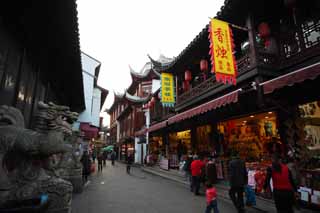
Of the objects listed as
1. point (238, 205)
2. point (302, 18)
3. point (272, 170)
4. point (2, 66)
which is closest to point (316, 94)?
point (302, 18)

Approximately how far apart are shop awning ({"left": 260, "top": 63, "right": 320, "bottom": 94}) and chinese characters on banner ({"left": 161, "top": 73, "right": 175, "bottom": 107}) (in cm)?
746

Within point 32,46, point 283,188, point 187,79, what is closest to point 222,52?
point 283,188

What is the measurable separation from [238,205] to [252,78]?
4.76 meters

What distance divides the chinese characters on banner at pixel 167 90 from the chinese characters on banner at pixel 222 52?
572 centimetres

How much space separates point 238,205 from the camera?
199 inches

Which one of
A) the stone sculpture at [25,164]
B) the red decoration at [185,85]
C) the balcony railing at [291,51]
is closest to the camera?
the stone sculpture at [25,164]

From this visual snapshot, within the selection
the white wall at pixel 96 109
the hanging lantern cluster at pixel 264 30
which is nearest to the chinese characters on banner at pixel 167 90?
the hanging lantern cluster at pixel 264 30

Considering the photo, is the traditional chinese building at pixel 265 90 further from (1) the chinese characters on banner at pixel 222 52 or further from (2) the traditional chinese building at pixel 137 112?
(2) the traditional chinese building at pixel 137 112

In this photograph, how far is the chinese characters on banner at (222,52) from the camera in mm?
7090

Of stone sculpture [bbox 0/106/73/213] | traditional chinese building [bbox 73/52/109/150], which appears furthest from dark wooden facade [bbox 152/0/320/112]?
traditional chinese building [bbox 73/52/109/150]

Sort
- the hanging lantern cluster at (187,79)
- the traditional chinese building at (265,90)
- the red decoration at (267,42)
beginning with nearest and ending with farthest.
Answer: the traditional chinese building at (265,90), the red decoration at (267,42), the hanging lantern cluster at (187,79)

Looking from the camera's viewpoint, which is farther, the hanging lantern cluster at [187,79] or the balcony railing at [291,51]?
the hanging lantern cluster at [187,79]

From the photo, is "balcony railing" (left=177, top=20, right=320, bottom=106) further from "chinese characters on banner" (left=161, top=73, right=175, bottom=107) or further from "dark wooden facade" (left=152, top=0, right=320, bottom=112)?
"chinese characters on banner" (left=161, top=73, right=175, bottom=107)

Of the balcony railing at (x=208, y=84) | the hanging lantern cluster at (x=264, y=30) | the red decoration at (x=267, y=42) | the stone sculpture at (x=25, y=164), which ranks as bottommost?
the stone sculpture at (x=25, y=164)
